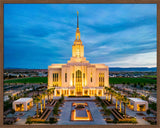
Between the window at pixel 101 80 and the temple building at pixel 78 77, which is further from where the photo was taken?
the window at pixel 101 80

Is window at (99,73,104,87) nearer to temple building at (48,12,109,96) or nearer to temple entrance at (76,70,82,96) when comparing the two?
temple building at (48,12,109,96)

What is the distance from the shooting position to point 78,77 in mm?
42531

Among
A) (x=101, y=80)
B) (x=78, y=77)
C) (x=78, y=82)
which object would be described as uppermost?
(x=78, y=77)

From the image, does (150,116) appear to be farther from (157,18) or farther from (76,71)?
(76,71)

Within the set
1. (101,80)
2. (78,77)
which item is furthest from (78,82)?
(101,80)

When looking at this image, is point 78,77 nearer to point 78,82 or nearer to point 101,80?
point 78,82

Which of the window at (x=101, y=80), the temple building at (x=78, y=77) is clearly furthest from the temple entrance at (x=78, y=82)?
the window at (x=101, y=80)

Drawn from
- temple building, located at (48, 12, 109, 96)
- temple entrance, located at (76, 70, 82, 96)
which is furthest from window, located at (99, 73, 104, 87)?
temple entrance, located at (76, 70, 82, 96)

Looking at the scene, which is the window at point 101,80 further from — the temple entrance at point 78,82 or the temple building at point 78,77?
the temple entrance at point 78,82

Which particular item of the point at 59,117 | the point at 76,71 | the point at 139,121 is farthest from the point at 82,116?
the point at 76,71

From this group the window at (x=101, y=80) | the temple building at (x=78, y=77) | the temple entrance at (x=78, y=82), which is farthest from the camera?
the window at (x=101, y=80)

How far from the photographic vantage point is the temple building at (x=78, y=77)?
134 ft

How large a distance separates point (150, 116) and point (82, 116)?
13.0m

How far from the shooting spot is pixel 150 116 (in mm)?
23062
